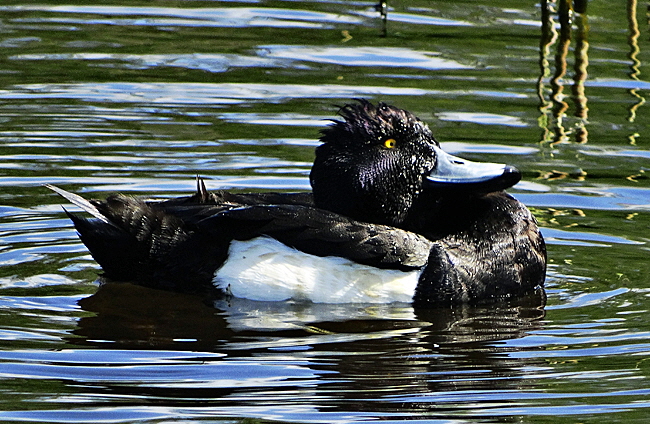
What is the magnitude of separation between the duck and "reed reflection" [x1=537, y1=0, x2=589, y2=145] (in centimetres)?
268

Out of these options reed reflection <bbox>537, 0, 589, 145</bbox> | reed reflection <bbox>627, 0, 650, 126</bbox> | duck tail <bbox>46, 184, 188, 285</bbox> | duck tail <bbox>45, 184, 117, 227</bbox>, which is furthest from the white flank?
reed reflection <bbox>627, 0, 650, 126</bbox>

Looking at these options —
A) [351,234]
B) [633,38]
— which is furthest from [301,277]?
[633,38]

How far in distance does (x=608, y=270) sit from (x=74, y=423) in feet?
11.4

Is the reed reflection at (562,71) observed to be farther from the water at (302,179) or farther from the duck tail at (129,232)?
the duck tail at (129,232)

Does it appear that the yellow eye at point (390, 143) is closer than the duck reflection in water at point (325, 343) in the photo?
No

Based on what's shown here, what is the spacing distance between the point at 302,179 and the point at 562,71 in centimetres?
318

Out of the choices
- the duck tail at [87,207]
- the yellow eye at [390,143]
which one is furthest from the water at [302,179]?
the yellow eye at [390,143]

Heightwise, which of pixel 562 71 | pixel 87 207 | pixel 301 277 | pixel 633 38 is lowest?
pixel 301 277

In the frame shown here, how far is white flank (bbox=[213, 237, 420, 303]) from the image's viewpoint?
636 centimetres

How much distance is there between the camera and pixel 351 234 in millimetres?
6277

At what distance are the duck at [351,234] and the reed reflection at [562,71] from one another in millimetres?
2676

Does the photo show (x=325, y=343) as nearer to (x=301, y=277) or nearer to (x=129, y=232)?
(x=301, y=277)

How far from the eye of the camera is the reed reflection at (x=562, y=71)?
945 cm

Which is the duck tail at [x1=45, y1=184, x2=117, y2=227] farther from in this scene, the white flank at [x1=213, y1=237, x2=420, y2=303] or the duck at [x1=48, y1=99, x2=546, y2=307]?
the white flank at [x1=213, y1=237, x2=420, y2=303]
